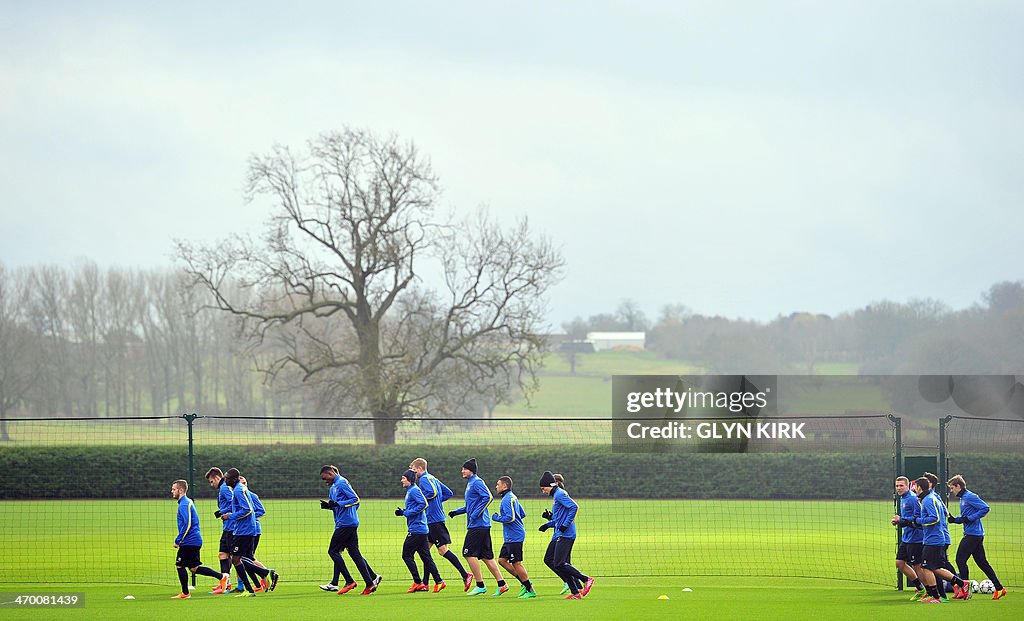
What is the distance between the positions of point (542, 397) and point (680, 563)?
7313cm

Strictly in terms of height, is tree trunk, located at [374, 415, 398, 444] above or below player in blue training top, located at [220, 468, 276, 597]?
below

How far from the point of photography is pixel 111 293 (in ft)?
295

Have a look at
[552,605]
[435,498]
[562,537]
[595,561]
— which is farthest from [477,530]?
[595,561]

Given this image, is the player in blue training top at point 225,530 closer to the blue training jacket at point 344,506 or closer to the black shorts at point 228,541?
the black shorts at point 228,541

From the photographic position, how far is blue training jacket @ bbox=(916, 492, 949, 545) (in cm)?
1455

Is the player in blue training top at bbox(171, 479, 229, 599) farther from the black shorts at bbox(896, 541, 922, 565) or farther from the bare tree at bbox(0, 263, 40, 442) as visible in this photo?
the bare tree at bbox(0, 263, 40, 442)

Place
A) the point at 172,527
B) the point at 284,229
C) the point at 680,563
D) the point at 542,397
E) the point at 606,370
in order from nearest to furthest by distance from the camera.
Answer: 1. the point at 680,563
2. the point at 172,527
3. the point at 284,229
4. the point at 542,397
5. the point at 606,370

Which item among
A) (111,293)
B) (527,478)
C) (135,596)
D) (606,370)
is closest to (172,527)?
(527,478)

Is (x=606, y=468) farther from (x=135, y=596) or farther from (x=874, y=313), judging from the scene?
(x=874, y=313)

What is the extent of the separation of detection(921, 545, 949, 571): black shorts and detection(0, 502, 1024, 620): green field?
566 millimetres

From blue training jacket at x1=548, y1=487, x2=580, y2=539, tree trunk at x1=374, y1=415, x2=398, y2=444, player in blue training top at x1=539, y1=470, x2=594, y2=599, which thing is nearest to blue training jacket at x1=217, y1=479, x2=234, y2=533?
player in blue training top at x1=539, y1=470, x2=594, y2=599
